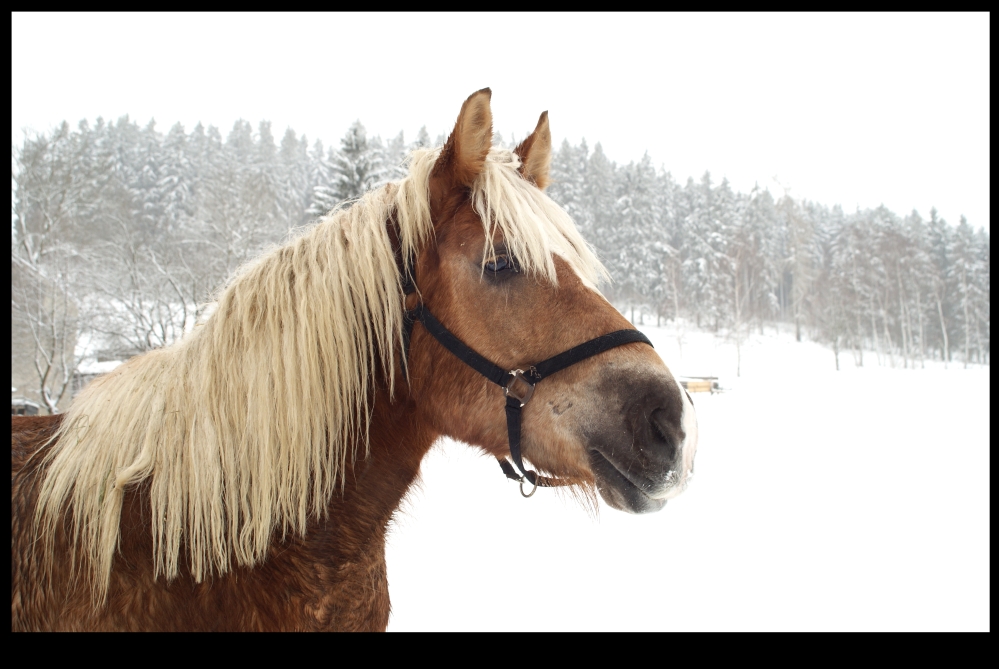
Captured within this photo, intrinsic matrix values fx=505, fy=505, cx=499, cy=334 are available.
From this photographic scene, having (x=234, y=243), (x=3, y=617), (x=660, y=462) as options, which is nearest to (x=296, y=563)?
(x=3, y=617)

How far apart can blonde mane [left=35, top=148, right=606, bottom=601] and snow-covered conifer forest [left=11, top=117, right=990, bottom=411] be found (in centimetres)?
722

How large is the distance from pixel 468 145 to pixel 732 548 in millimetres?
5857

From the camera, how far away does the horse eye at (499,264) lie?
1.69m

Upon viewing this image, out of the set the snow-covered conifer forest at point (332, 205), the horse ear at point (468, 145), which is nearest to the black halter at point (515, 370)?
the horse ear at point (468, 145)

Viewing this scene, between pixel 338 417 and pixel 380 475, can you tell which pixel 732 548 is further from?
pixel 338 417

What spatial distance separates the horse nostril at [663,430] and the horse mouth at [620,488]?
14 cm

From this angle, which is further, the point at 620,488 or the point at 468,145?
the point at 468,145

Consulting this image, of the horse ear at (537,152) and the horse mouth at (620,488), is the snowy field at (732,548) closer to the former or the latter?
the horse mouth at (620,488)

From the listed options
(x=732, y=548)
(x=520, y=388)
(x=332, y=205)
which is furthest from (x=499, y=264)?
(x=332, y=205)

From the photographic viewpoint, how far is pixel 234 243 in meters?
18.4

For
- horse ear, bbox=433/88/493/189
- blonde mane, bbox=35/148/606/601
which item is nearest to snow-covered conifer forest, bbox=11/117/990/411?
blonde mane, bbox=35/148/606/601

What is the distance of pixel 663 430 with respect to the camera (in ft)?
4.77

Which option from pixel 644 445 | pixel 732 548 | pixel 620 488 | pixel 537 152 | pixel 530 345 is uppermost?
pixel 537 152
